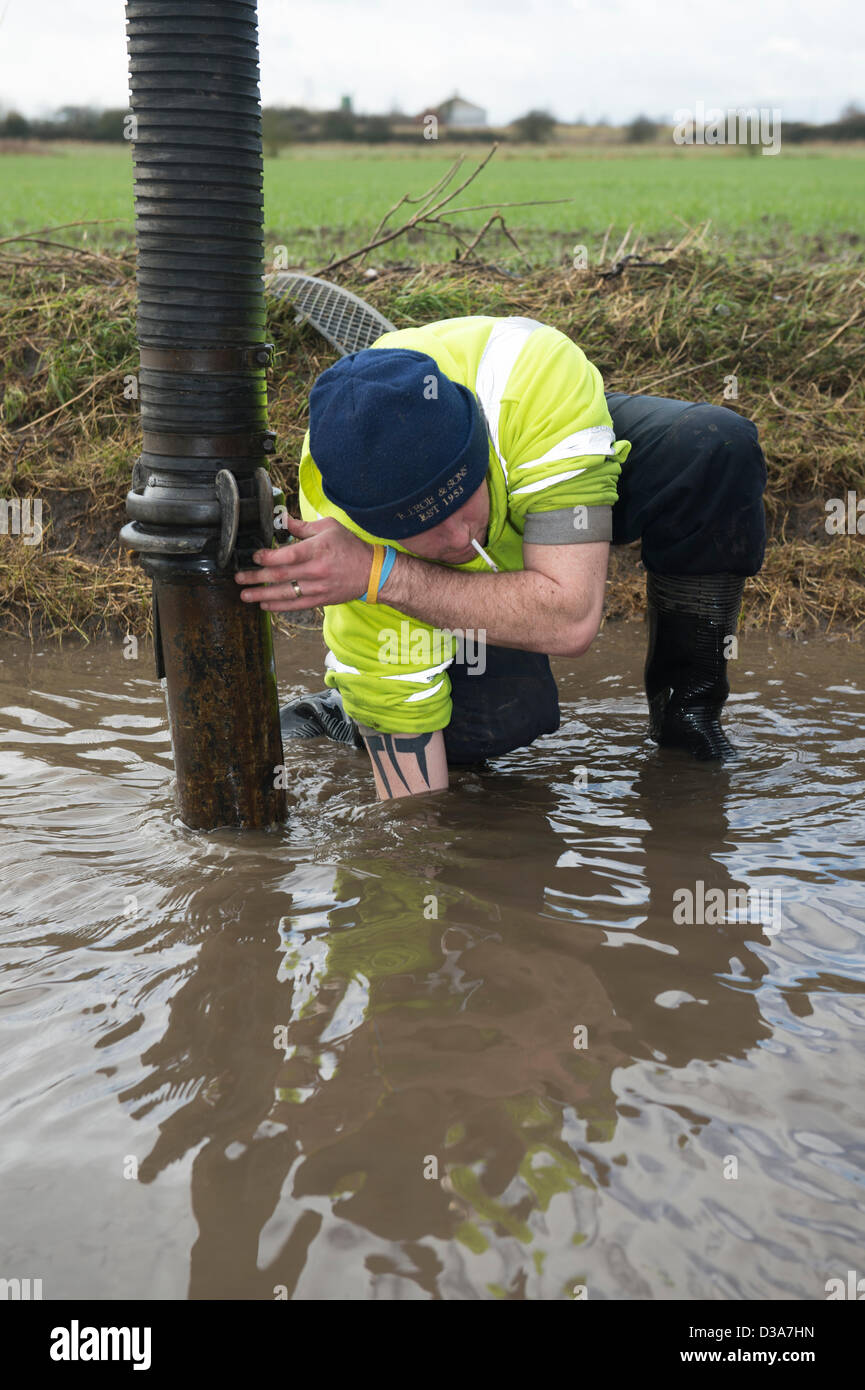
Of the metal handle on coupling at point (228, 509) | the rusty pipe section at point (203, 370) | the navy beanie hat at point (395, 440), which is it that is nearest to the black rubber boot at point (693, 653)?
the navy beanie hat at point (395, 440)

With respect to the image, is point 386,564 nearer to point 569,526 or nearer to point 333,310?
point 569,526

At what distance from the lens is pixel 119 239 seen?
10688 millimetres

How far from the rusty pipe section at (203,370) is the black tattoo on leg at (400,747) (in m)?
0.42

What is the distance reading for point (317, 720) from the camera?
12.2 feet

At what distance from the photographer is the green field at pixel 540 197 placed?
1112 cm

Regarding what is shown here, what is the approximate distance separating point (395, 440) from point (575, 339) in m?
3.97

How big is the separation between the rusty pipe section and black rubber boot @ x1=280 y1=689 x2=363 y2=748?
1029mm

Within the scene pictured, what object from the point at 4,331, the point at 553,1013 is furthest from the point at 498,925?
the point at 4,331

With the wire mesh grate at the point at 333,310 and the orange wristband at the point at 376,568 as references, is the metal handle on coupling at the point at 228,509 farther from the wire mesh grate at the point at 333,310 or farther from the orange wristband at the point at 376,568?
the wire mesh grate at the point at 333,310

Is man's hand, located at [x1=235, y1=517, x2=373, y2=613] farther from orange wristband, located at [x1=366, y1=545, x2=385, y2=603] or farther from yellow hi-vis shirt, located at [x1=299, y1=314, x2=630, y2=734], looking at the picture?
yellow hi-vis shirt, located at [x1=299, y1=314, x2=630, y2=734]

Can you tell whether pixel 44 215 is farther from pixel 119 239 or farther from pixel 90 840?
pixel 90 840

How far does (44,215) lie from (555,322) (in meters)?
9.60

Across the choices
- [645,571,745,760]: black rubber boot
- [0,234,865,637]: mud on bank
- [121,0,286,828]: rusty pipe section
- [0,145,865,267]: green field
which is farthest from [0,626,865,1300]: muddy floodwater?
[0,145,865,267]: green field
